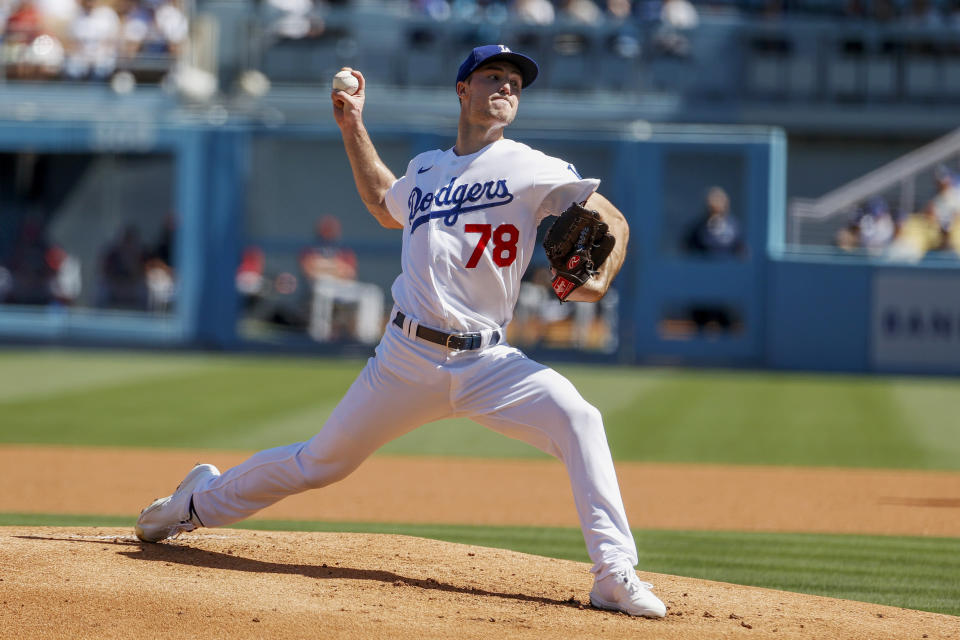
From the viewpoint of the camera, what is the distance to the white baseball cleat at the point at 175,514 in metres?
4.92

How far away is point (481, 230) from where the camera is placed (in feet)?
14.4

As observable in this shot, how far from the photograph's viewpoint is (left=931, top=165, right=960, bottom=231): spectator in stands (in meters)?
16.5

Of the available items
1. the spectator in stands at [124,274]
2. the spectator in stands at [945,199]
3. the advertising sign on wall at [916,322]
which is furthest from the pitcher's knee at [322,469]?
the spectator in stands at [945,199]

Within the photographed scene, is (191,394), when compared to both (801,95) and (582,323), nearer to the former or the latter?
(582,323)

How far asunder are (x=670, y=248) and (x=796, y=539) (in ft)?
43.9

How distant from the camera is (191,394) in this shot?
40.8 ft

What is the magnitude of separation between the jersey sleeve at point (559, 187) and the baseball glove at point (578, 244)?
0.14 metres

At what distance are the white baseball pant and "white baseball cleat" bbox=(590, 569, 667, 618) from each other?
0.04 m

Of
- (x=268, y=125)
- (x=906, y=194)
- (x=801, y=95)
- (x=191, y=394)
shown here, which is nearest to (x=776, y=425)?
(x=191, y=394)

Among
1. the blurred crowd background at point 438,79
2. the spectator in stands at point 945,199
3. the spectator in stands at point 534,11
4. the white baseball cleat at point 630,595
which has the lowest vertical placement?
the white baseball cleat at point 630,595

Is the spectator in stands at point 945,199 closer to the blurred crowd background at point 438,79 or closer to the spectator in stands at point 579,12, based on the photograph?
the blurred crowd background at point 438,79

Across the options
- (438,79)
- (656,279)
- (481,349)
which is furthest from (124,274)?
(481,349)

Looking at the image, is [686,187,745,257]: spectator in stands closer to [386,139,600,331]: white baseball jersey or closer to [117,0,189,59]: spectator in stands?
[117,0,189,59]: spectator in stands

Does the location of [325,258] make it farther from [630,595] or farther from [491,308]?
[630,595]
